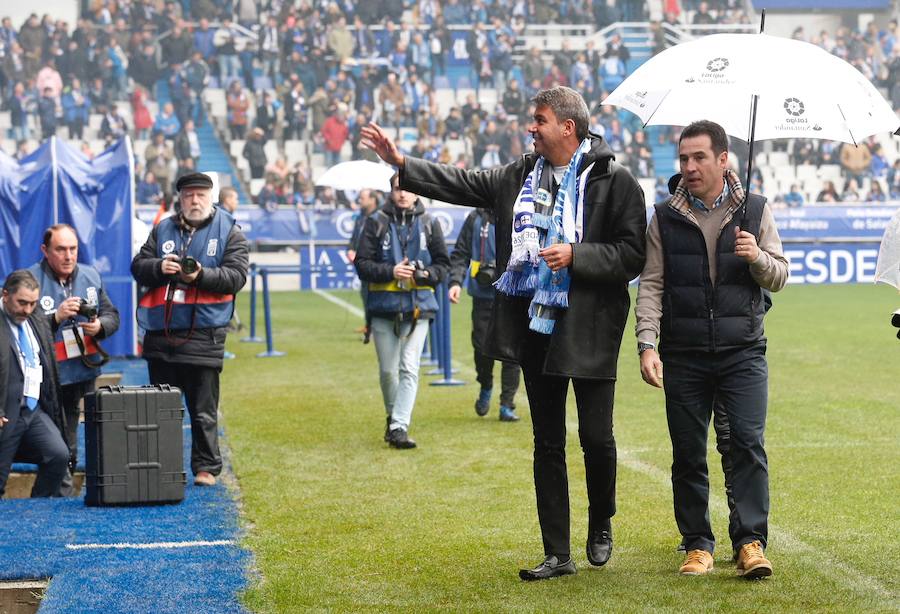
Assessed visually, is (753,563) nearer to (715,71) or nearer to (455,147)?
(715,71)

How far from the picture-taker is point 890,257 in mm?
5051

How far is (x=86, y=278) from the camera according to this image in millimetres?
9336

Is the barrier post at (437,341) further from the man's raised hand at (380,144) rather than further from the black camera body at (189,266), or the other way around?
the man's raised hand at (380,144)

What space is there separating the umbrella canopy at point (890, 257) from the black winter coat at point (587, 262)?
94 centimetres

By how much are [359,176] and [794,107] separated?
7933 millimetres

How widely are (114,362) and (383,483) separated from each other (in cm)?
874

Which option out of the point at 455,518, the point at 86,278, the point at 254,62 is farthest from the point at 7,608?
the point at 254,62

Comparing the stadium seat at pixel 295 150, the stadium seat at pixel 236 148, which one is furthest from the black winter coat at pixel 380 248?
the stadium seat at pixel 295 150

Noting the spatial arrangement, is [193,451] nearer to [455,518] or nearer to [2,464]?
[2,464]

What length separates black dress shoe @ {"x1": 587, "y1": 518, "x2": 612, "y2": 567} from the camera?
5.88m

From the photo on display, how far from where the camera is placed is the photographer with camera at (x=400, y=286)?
9672 millimetres

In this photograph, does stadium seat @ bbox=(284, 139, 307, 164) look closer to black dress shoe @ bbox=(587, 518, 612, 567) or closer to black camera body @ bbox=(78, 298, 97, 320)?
black camera body @ bbox=(78, 298, 97, 320)

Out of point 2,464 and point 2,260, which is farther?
point 2,260

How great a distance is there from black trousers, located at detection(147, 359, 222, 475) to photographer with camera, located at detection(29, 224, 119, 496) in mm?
856
